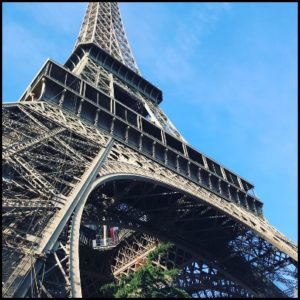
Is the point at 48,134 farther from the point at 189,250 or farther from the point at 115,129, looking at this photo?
the point at 189,250

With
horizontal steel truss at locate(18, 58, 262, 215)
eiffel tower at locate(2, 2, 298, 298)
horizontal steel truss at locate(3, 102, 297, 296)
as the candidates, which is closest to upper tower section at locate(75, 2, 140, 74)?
eiffel tower at locate(2, 2, 298, 298)

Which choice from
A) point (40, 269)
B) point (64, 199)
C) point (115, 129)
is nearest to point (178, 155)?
point (115, 129)

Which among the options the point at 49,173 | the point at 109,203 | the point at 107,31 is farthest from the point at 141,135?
the point at 107,31

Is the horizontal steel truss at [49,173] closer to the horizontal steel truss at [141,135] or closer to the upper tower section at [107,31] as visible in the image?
the horizontal steel truss at [141,135]

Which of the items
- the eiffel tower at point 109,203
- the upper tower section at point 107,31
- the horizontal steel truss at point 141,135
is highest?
the upper tower section at point 107,31

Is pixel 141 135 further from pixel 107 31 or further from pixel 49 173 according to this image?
pixel 107 31

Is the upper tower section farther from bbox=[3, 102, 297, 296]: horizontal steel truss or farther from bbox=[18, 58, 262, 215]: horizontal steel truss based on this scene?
bbox=[3, 102, 297, 296]: horizontal steel truss

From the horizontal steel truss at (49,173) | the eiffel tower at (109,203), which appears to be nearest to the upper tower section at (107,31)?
the eiffel tower at (109,203)

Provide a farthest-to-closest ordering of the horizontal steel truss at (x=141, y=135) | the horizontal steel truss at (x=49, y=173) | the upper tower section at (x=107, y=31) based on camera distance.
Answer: the upper tower section at (x=107, y=31), the horizontal steel truss at (x=141, y=135), the horizontal steel truss at (x=49, y=173)
